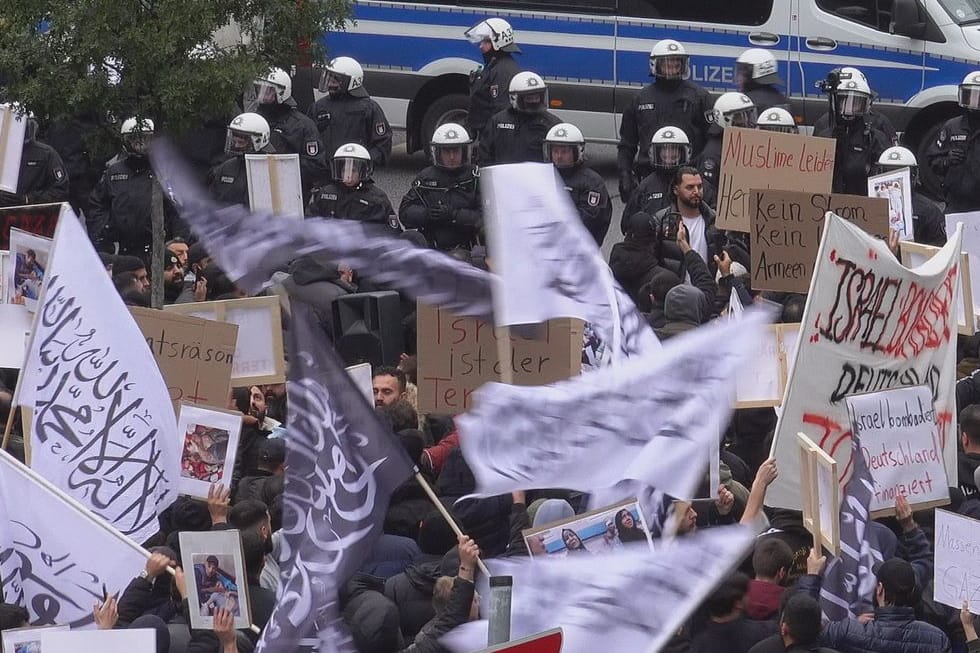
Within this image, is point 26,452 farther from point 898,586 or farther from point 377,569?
point 898,586

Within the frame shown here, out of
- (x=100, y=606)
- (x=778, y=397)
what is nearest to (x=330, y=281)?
(x=778, y=397)

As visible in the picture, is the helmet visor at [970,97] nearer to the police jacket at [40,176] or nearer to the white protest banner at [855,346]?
the white protest banner at [855,346]

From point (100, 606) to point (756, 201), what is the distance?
4564 millimetres

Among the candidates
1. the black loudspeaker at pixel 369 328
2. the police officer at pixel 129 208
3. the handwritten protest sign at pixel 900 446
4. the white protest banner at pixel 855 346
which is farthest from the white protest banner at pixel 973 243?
the police officer at pixel 129 208

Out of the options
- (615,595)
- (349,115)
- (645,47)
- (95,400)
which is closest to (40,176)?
(349,115)

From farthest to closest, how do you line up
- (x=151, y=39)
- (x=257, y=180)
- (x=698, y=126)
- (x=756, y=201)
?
1. (x=698, y=126)
2. (x=257, y=180)
3. (x=151, y=39)
4. (x=756, y=201)

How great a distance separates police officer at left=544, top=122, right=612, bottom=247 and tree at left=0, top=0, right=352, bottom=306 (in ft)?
6.47

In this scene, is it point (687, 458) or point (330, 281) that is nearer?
point (687, 458)

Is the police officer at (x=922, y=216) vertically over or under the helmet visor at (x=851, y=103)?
under

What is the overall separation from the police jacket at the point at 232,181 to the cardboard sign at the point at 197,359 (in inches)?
170

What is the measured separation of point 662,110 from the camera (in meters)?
14.3

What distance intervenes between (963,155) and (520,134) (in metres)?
3.06

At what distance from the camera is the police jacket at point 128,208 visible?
13.3 meters

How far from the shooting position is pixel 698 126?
14438 millimetres
